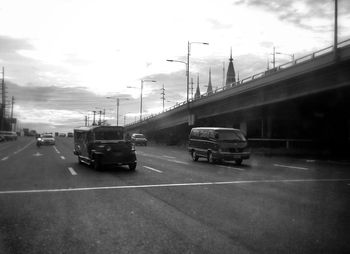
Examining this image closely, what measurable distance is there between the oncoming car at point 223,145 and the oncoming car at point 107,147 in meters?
5.99

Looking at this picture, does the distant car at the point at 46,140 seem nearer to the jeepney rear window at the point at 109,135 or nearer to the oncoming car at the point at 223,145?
the oncoming car at the point at 223,145

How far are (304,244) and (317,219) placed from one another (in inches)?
78.0

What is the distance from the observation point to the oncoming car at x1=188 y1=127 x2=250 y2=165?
23.3 meters

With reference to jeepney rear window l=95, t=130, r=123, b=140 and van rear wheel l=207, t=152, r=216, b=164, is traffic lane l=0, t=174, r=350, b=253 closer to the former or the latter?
jeepney rear window l=95, t=130, r=123, b=140

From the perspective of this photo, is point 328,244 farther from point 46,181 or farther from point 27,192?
point 46,181

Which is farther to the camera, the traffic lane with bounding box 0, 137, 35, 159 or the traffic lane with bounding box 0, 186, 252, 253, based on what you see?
the traffic lane with bounding box 0, 137, 35, 159

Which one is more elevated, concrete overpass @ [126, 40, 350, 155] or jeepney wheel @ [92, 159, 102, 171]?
concrete overpass @ [126, 40, 350, 155]

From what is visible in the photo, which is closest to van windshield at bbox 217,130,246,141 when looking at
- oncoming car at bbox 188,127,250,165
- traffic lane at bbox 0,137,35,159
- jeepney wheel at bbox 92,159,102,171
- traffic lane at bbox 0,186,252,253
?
oncoming car at bbox 188,127,250,165

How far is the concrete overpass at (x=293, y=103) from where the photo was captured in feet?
97.3

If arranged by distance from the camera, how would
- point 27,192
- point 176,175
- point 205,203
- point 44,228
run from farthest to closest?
1. point 176,175
2. point 27,192
3. point 205,203
4. point 44,228

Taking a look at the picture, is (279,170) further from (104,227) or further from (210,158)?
(104,227)

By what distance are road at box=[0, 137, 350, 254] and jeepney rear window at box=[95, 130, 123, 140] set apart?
4.83 metres

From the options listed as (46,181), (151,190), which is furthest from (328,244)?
(46,181)

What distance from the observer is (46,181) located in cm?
1445
